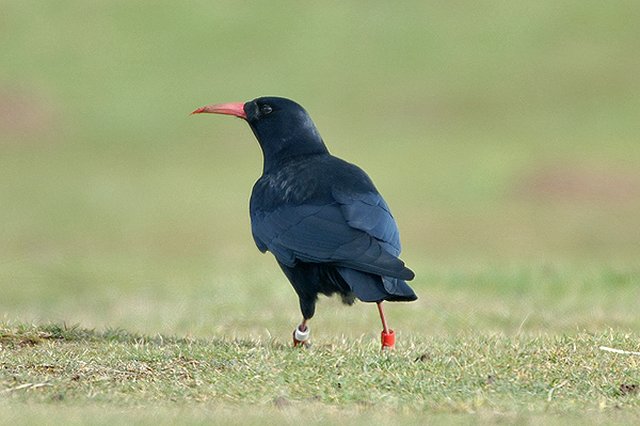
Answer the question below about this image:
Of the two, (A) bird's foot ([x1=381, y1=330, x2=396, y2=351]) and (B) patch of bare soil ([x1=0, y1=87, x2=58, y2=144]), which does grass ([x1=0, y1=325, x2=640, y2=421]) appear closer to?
(A) bird's foot ([x1=381, y1=330, x2=396, y2=351])

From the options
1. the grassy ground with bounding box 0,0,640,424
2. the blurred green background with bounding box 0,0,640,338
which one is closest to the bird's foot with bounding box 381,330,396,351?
the grassy ground with bounding box 0,0,640,424

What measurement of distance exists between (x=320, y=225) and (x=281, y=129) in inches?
50.3

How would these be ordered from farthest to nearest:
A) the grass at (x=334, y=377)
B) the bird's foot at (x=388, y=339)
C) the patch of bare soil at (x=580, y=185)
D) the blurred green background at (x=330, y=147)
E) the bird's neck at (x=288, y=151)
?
1. the patch of bare soil at (x=580, y=185)
2. the blurred green background at (x=330, y=147)
3. the bird's neck at (x=288, y=151)
4. the bird's foot at (x=388, y=339)
5. the grass at (x=334, y=377)

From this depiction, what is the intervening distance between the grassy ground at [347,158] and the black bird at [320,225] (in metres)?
0.39

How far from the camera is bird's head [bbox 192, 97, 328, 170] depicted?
9.03 m

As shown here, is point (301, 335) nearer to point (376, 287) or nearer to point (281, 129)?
point (376, 287)

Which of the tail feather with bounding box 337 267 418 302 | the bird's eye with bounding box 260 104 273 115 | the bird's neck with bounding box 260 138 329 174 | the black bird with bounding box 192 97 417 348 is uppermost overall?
the bird's eye with bounding box 260 104 273 115

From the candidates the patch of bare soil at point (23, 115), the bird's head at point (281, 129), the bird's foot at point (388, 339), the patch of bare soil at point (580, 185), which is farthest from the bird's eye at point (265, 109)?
the patch of bare soil at point (23, 115)

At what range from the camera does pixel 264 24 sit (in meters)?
37.5

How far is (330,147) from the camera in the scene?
94.7 ft

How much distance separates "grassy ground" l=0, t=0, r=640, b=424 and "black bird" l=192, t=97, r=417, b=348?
0.39m

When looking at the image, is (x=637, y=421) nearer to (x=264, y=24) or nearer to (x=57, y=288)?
(x=57, y=288)

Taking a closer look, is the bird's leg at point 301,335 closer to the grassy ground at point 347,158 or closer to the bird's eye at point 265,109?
the grassy ground at point 347,158

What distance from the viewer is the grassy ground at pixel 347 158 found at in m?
6.78
